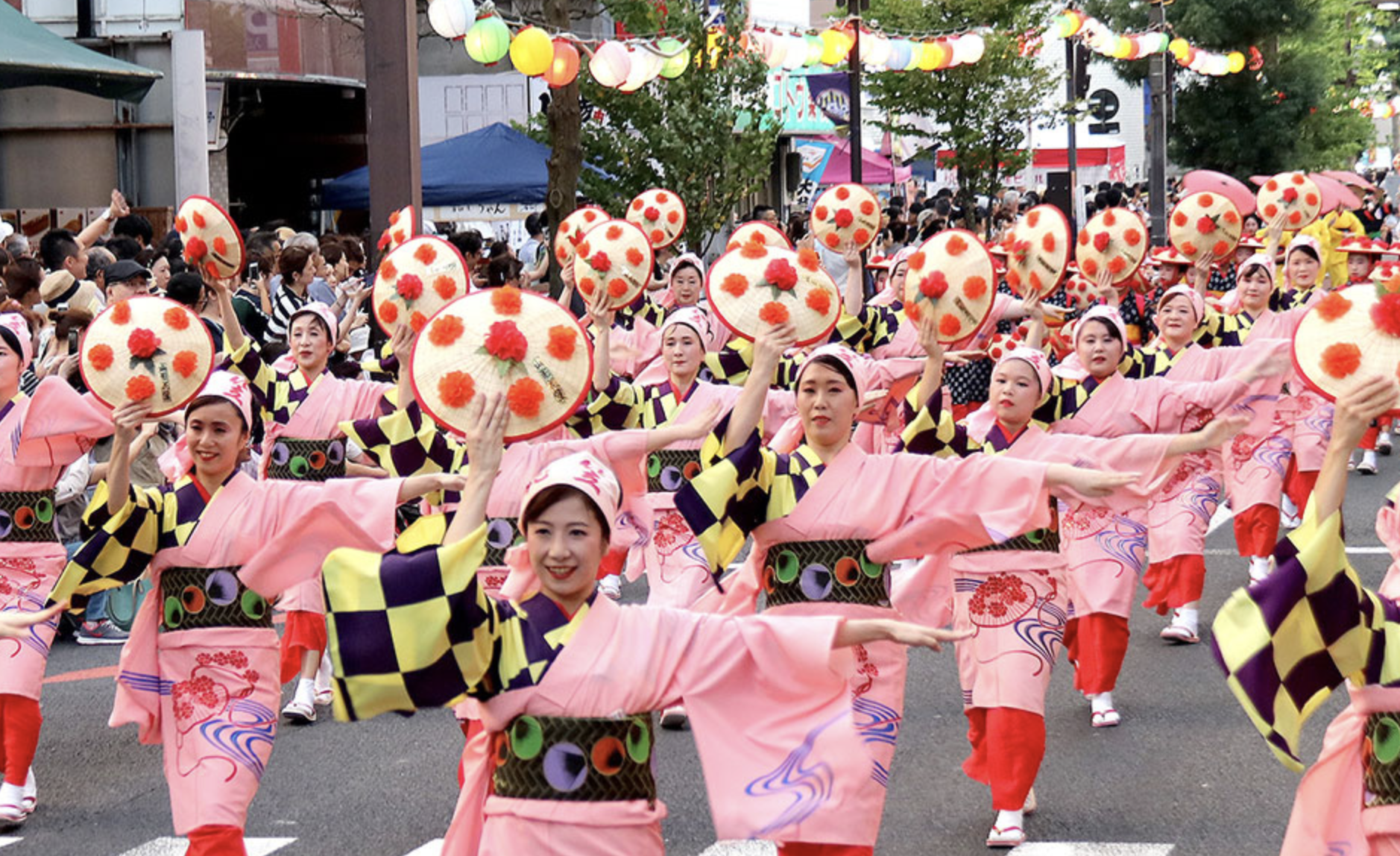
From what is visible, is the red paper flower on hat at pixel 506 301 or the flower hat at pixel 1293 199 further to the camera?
the flower hat at pixel 1293 199

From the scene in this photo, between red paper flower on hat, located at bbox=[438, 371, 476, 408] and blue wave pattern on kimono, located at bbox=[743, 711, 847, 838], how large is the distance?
135 centimetres

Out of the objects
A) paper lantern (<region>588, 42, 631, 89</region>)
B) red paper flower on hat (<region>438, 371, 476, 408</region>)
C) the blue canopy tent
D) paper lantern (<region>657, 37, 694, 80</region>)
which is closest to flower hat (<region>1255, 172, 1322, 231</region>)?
paper lantern (<region>657, 37, 694, 80</region>)

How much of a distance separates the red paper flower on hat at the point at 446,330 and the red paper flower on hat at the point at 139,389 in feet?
4.50

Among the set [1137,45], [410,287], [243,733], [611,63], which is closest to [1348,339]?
[243,733]

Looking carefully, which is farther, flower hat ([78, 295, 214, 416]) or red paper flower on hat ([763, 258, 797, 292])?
red paper flower on hat ([763, 258, 797, 292])

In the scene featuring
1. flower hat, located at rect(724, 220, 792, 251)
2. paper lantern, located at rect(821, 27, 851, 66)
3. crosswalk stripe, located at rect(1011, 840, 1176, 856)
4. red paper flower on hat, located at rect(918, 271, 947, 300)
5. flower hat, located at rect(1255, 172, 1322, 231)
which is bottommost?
crosswalk stripe, located at rect(1011, 840, 1176, 856)

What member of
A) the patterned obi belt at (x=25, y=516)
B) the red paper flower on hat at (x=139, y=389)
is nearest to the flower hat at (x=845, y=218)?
the patterned obi belt at (x=25, y=516)

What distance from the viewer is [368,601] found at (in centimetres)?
436

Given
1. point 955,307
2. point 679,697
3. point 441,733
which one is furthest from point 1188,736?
point 679,697

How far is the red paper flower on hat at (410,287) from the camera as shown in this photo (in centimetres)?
854

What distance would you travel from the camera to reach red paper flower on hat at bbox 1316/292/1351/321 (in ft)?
16.2

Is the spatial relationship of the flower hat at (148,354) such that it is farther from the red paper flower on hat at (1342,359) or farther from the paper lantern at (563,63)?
the paper lantern at (563,63)

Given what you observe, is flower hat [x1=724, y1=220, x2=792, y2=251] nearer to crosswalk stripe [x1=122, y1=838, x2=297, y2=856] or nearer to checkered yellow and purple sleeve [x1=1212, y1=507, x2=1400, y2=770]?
crosswalk stripe [x1=122, y1=838, x2=297, y2=856]

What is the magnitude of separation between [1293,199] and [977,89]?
11744 mm
